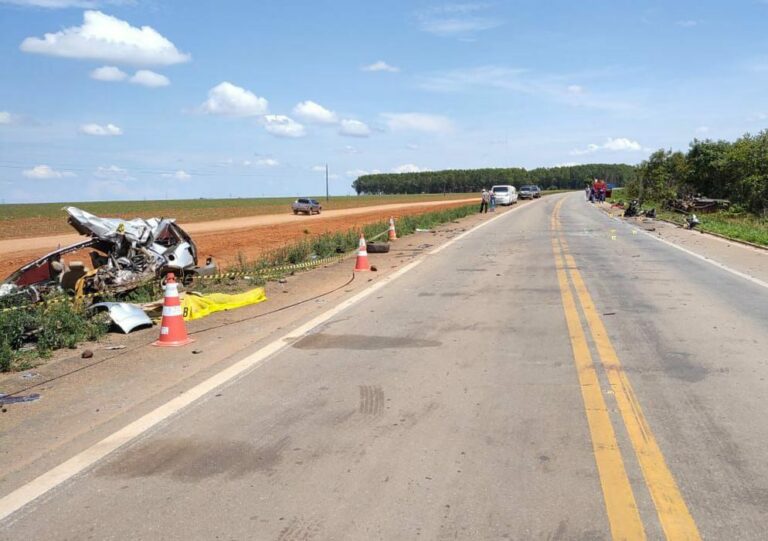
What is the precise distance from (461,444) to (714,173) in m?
46.0

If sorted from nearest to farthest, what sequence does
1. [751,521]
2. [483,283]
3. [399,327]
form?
[751,521] < [399,327] < [483,283]

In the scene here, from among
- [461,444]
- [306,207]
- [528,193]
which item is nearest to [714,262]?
[461,444]

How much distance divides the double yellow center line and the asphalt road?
2cm

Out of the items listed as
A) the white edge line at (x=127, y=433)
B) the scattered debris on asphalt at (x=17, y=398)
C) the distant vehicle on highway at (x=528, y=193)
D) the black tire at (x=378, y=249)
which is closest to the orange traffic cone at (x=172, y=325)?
the white edge line at (x=127, y=433)

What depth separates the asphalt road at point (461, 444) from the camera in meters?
3.73

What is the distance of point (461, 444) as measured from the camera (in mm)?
4820

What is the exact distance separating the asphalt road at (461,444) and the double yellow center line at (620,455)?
0.05 feet

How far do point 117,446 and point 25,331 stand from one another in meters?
4.23

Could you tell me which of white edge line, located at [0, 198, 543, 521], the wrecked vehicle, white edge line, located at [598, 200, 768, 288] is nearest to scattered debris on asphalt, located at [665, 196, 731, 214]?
white edge line, located at [598, 200, 768, 288]

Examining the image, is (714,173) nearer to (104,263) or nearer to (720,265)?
(720,265)

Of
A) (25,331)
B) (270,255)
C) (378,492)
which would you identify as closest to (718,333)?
(378,492)

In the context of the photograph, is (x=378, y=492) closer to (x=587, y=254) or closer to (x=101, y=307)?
(x=101, y=307)

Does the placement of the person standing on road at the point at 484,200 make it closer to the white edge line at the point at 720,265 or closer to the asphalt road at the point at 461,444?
the white edge line at the point at 720,265

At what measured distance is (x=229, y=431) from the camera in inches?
203
